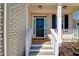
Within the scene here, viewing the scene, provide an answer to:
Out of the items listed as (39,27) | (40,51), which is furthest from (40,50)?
(39,27)

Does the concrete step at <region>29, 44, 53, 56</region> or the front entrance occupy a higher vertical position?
the front entrance

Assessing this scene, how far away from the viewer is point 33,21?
1703cm

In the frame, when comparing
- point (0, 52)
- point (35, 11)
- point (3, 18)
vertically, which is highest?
point (35, 11)

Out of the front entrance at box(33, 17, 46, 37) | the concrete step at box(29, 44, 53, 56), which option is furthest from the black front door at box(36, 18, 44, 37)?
the concrete step at box(29, 44, 53, 56)

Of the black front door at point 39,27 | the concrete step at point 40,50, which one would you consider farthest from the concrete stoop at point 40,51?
the black front door at point 39,27

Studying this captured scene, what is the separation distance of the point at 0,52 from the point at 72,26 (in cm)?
1267

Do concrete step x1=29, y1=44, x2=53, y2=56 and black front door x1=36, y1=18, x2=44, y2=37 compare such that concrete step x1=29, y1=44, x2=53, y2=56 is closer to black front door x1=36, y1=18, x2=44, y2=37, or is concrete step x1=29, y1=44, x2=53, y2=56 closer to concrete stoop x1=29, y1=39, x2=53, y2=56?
concrete stoop x1=29, y1=39, x2=53, y2=56

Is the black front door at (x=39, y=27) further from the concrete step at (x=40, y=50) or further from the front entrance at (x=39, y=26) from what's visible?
the concrete step at (x=40, y=50)

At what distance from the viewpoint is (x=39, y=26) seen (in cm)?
1719

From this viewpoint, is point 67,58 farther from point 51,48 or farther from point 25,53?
point 51,48

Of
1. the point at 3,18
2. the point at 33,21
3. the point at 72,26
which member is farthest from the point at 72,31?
the point at 3,18

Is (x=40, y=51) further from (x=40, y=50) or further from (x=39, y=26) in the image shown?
(x=39, y=26)

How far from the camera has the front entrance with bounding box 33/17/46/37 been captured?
55.6ft

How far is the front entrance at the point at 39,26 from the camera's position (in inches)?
667
